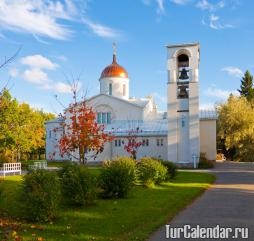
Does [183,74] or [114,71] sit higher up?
[114,71]

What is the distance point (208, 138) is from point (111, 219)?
37.4 metres

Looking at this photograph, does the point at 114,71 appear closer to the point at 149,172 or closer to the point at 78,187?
the point at 149,172

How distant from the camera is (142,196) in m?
15.2

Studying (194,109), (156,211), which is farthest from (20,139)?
(156,211)

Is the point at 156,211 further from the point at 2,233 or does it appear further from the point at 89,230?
the point at 2,233

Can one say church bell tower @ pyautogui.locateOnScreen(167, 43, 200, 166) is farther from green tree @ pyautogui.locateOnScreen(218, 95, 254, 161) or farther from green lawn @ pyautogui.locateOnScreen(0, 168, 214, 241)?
green lawn @ pyautogui.locateOnScreen(0, 168, 214, 241)

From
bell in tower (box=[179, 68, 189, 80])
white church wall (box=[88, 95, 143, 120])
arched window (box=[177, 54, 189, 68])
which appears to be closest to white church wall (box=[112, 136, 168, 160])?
white church wall (box=[88, 95, 143, 120])

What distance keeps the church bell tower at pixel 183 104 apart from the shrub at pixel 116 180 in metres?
23.8

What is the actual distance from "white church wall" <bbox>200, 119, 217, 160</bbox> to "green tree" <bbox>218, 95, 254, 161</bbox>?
5768 millimetres

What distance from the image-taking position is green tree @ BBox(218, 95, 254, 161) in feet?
168

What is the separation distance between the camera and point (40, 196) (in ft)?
33.0

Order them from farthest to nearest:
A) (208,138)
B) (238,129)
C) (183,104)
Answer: (238,129) → (208,138) → (183,104)

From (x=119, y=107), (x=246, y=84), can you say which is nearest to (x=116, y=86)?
(x=119, y=107)

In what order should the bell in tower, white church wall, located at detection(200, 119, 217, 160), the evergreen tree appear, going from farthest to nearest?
the evergreen tree → white church wall, located at detection(200, 119, 217, 160) → the bell in tower
